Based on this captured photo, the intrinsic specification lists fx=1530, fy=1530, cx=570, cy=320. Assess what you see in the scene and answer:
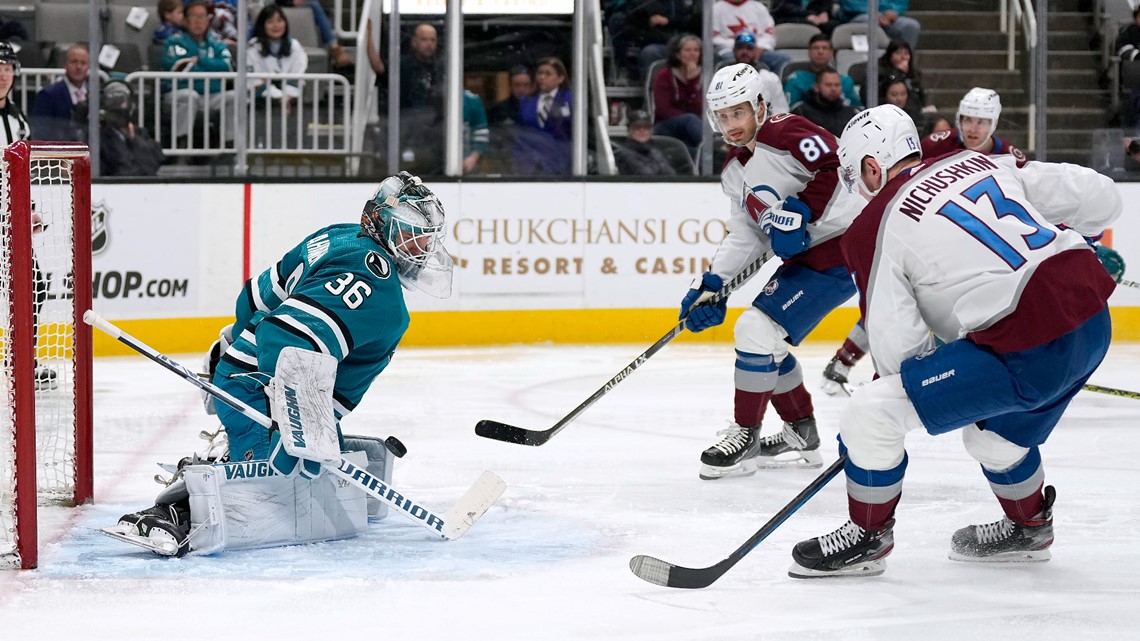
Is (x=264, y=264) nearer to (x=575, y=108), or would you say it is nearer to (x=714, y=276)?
(x=575, y=108)

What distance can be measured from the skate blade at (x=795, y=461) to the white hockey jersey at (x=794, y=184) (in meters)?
0.53

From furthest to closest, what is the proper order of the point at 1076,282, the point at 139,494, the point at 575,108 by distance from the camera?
1. the point at 575,108
2. the point at 139,494
3. the point at 1076,282

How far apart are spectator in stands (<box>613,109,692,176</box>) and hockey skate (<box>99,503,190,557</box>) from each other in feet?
14.0

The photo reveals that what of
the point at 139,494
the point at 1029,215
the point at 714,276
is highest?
the point at 1029,215

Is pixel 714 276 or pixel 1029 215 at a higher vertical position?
pixel 1029 215

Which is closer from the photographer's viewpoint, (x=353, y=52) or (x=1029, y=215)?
(x=1029, y=215)

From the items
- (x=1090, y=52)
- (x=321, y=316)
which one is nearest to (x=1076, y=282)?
(x=321, y=316)

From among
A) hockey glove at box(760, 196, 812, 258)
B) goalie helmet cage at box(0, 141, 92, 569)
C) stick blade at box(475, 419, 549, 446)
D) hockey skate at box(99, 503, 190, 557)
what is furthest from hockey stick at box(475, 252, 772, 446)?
hockey skate at box(99, 503, 190, 557)

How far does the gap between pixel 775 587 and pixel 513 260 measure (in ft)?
13.7

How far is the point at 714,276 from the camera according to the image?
166 inches

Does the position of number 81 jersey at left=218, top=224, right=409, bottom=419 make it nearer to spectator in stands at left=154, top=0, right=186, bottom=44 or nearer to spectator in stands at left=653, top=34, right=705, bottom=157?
spectator in stands at left=154, top=0, right=186, bottom=44

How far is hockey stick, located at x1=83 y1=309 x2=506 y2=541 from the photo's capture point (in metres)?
3.07

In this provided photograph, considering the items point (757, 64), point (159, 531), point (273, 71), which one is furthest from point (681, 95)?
point (159, 531)

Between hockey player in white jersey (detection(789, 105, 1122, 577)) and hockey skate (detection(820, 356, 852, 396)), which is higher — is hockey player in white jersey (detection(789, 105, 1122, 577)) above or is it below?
above
